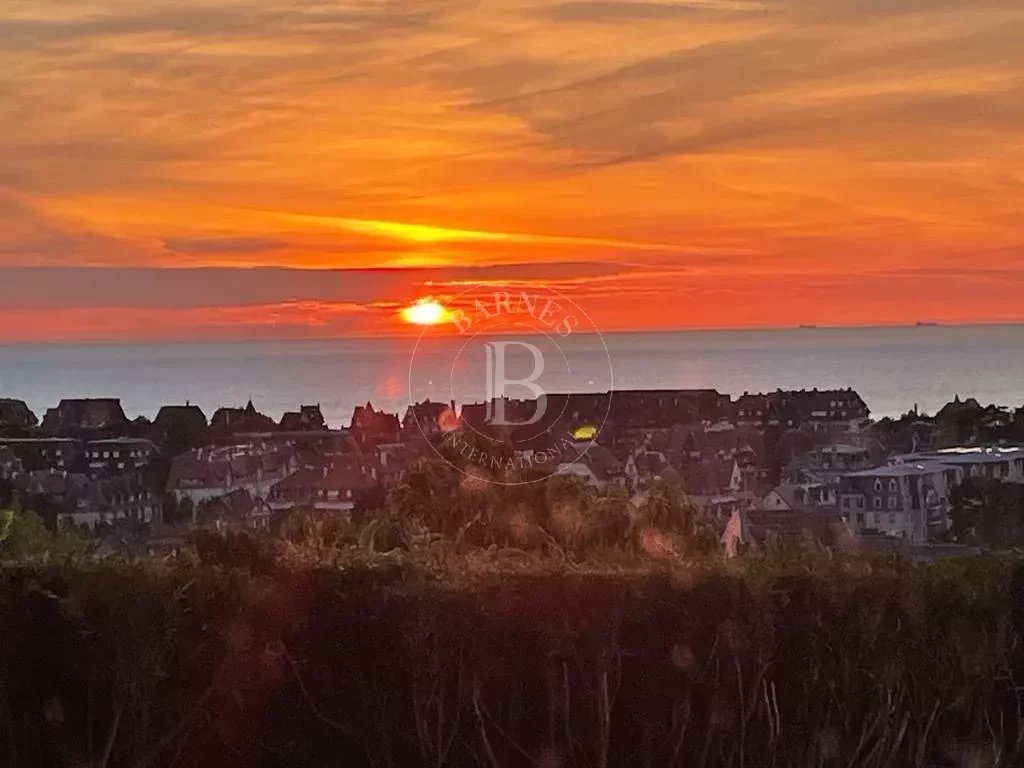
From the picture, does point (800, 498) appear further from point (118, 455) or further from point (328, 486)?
point (118, 455)

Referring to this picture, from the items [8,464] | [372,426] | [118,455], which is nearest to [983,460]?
[372,426]

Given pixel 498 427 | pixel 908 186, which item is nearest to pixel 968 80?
pixel 908 186

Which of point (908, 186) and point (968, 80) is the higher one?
point (968, 80)

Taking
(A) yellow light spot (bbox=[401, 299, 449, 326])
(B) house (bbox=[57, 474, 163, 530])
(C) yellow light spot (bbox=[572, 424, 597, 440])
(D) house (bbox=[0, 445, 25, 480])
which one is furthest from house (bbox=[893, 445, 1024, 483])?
(D) house (bbox=[0, 445, 25, 480])

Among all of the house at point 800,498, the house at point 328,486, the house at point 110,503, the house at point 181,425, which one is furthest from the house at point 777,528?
the house at point 181,425

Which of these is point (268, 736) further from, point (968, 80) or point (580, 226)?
point (968, 80)

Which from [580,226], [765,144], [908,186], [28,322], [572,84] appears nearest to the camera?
[572,84]

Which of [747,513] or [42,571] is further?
[747,513]
